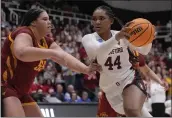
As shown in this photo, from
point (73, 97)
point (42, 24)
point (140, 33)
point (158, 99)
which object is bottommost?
point (158, 99)

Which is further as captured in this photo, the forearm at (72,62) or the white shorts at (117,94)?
the white shorts at (117,94)

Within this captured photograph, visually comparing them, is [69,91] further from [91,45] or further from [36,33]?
[36,33]

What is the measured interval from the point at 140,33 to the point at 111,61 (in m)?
0.56

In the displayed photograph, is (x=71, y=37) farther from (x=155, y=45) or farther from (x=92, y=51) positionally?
(x=92, y=51)

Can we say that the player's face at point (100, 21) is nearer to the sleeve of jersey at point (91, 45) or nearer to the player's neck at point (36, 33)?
the sleeve of jersey at point (91, 45)

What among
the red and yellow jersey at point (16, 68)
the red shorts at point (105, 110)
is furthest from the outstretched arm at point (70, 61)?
the red shorts at point (105, 110)

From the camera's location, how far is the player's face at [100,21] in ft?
15.6

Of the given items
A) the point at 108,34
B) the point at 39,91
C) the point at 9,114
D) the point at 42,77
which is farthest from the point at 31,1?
the point at 9,114

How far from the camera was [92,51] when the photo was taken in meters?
4.58

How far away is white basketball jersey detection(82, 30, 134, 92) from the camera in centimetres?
462

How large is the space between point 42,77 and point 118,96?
22.3 feet

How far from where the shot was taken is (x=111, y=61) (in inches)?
187

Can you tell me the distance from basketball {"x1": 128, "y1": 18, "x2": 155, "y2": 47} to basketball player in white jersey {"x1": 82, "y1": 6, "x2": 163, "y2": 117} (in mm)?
139

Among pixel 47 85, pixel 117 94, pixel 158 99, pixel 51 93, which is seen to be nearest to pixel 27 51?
pixel 117 94
